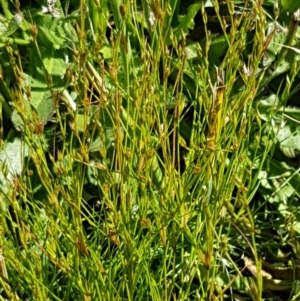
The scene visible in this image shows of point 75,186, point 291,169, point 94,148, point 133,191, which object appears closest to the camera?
point 75,186

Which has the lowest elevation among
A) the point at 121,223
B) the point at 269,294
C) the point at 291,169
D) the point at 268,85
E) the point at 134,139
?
the point at 269,294

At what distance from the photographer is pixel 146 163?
1.13m

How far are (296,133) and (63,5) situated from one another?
64 cm

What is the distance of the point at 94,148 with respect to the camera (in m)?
1.68

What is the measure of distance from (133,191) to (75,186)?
199 millimetres

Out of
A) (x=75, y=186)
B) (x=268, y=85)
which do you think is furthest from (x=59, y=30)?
(x=75, y=186)

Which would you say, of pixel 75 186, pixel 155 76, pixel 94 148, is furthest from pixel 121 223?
pixel 94 148

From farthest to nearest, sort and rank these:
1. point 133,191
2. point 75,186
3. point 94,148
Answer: point 94,148, point 133,191, point 75,186

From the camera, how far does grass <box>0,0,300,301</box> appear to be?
1.13 m

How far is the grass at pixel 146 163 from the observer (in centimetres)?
113

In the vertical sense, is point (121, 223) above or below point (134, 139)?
below

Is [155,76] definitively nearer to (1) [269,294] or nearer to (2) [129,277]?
(2) [129,277]

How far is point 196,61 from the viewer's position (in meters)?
1.83

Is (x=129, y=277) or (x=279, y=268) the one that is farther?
(x=279, y=268)
